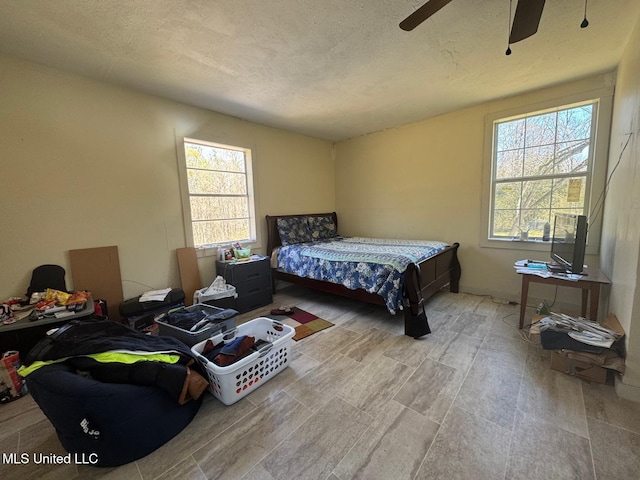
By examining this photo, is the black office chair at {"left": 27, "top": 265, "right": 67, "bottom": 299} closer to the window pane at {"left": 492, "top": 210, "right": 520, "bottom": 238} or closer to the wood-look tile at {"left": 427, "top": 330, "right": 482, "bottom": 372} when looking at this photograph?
the wood-look tile at {"left": 427, "top": 330, "right": 482, "bottom": 372}

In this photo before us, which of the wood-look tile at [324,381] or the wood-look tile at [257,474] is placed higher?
the wood-look tile at [324,381]

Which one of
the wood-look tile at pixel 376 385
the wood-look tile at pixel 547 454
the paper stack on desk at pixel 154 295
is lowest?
the wood-look tile at pixel 376 385

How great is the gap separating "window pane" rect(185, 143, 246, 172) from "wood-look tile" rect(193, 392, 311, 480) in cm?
290

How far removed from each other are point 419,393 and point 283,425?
3.03 ft

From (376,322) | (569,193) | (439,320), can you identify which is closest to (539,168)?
(569,193)

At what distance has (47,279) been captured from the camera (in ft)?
7.30

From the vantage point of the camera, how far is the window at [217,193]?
322 cm

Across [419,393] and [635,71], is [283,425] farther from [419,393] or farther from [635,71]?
[635,71]

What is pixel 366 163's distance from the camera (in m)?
4.55

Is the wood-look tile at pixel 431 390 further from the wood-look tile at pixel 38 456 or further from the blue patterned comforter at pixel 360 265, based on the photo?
the wood-look tile at pixel 38 456

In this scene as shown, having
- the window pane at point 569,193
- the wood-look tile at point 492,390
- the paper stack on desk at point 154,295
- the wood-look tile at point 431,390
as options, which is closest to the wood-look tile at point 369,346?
the wood-look tile at point 431,390

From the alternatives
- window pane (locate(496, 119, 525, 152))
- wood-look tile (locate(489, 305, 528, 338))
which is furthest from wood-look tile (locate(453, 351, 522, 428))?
window pane (locate(496, 119, 525, 152))

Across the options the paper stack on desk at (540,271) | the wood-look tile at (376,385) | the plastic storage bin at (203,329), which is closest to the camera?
the wood-look tile at (376,385)

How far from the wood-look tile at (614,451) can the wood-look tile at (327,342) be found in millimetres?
1575
